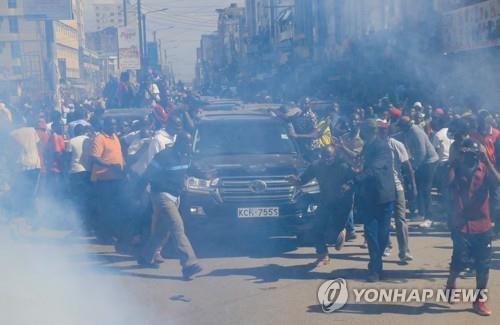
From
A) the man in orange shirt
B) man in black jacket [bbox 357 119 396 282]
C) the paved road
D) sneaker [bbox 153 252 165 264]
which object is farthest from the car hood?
man in black jacket [bbox 357 119 396 282]

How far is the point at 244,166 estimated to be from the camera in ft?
35.2

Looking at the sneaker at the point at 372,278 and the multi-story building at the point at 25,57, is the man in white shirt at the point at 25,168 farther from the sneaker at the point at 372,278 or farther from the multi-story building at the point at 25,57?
the multi-story building at the point at 25,57

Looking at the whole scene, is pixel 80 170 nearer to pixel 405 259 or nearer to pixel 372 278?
pixel 405 259

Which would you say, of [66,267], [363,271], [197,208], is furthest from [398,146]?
[66,267]

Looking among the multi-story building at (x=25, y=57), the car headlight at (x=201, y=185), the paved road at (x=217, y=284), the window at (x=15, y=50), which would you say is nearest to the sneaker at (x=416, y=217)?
the paved road at (x=217, y=284)

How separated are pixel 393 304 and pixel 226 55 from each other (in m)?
129

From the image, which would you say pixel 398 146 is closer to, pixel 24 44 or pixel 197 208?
pixel 197 208

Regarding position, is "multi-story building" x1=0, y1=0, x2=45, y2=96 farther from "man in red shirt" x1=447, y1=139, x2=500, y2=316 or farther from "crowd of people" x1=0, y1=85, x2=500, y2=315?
"man in red shirt" x1=447, y1=139, x2=500, y2=316

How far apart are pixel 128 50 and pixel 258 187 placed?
77.8ft

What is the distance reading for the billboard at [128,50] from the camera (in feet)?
108

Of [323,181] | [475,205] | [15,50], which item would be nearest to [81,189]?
[323,181]

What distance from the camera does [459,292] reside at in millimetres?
8047

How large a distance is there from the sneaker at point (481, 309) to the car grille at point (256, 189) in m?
3.52

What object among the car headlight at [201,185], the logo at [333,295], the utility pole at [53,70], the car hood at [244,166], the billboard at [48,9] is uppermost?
the billboard at [48,9]
